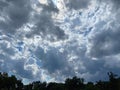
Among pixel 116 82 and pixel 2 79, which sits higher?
pixel 2 79

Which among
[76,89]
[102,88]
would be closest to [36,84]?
[76,89]

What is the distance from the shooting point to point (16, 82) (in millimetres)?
157375

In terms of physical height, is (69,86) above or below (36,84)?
below

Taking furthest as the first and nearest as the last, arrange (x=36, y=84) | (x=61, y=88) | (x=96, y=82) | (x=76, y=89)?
(x=36, y=84), (x=61, y=88), (x=76, y=89), (x=96, y=82)

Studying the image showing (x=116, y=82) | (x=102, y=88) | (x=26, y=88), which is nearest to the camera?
(x=116, y=82)

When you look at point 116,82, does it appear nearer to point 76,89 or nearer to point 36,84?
point 76,89

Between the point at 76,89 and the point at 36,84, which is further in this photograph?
the point at 36,84

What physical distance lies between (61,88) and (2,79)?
117 feet

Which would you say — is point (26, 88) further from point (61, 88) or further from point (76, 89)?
point (76, 89)

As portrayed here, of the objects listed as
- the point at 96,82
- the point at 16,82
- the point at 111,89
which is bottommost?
the point at 111,89

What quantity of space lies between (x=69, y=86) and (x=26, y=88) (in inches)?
1386

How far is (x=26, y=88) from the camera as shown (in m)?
174

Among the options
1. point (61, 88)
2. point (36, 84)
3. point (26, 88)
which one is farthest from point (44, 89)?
point (61, 88)

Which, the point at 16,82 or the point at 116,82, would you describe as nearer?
the point at 116,82
